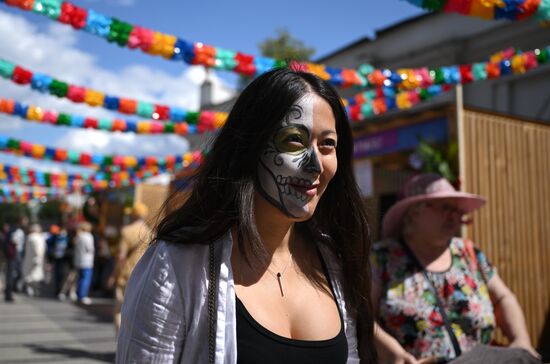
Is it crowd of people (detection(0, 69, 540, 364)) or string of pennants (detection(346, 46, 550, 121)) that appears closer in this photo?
crowd of people (detection(0, 69, 540, 364))

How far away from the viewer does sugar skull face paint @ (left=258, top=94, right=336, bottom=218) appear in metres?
1.55

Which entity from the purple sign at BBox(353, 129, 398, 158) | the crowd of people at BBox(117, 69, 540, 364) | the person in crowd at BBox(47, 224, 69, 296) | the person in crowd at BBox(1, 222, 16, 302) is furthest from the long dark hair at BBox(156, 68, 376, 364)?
the person in crowd at BBox(47, 224, 69, 296)

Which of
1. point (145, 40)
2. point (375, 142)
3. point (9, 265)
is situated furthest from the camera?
point (9, 265)

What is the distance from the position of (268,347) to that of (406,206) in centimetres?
188

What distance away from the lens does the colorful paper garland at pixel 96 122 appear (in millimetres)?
7121

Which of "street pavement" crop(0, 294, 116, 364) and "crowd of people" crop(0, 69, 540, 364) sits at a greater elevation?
"crowd of people" crop(0, 69, 540, 364)

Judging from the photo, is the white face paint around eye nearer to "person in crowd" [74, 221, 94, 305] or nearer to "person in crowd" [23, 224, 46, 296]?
"person in crowd" [74, 221, 94, 305]

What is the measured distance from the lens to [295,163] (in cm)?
156

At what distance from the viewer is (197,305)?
133cm

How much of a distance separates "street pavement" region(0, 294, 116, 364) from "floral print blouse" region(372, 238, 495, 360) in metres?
4.41

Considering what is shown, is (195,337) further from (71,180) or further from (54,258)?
(71,180)

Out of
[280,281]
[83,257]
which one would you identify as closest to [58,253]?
[83,257]

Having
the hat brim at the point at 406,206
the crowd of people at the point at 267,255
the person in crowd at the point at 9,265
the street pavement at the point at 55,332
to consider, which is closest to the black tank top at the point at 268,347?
the crowd of people at the point at 267,255

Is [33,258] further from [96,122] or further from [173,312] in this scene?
[173,312]
